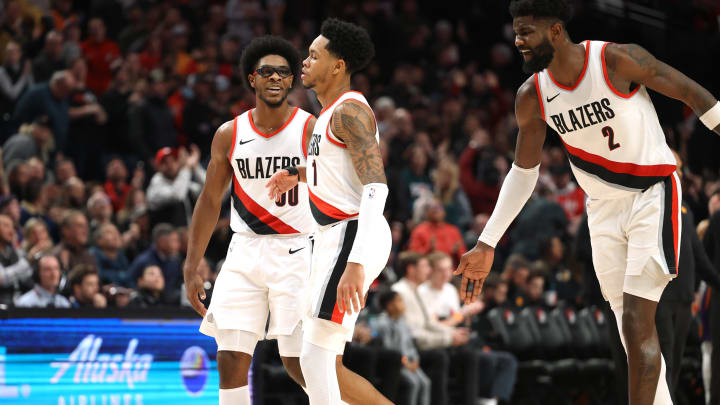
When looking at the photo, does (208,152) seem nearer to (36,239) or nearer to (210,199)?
(36,239)

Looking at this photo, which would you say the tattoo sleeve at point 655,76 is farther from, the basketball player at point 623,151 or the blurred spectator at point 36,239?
the blurred spectator at point 36,239

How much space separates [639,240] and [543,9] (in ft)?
4.05

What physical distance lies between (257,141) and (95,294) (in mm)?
2889

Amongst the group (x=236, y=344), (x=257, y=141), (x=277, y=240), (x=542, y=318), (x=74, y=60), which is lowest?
(x=542, y=318)

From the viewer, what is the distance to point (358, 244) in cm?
482

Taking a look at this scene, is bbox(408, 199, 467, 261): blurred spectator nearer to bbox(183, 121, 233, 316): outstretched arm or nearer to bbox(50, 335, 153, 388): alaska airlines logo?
bbox(50, 335, 153, 388): alaska airlines logo

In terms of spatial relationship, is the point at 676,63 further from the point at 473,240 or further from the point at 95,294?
the point at 95,294

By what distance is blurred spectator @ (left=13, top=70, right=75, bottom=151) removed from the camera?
36.0 feet

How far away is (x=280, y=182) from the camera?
213 inches

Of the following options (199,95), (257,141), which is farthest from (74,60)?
(257,141)

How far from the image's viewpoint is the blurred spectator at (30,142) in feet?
34.5

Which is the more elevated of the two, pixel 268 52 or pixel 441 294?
pixel 268 52

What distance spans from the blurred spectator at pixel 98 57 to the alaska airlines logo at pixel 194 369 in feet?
19.9

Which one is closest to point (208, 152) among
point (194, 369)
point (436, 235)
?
point (436, 235)
